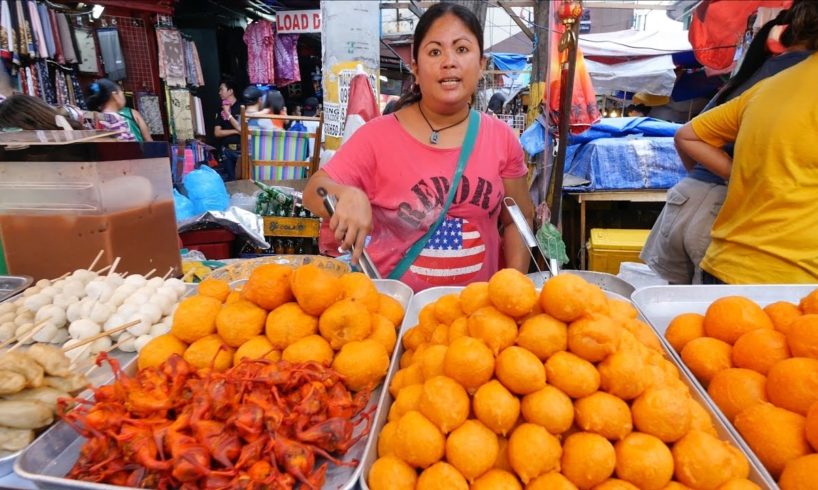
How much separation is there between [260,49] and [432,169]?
871 cm

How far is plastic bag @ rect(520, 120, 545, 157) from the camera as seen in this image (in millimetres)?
4461

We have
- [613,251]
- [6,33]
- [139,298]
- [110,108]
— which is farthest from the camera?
[110,108]

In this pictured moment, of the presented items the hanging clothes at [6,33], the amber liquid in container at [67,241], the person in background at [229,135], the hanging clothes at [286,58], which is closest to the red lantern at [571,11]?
the amber liquid in container at [67,241]

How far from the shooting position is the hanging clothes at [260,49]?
9195 millimetres

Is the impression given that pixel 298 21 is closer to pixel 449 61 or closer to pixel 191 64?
pixel 191 64

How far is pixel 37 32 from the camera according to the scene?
19.6ft

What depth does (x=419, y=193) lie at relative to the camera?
6.77ft

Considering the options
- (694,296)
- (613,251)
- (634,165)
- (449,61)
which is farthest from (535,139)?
(694,296)

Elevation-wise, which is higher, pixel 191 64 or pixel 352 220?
pixel 191 64

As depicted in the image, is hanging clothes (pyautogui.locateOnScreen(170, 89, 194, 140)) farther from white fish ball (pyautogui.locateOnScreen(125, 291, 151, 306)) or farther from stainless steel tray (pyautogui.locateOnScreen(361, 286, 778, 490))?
stainless steel tray (pyautogui.locateOnScreen(361, 286, 778, 490))

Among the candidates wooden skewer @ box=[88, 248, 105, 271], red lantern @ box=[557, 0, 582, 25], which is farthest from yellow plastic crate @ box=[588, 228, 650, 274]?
wooden skewer @ box=[88, 248, 105, 271]

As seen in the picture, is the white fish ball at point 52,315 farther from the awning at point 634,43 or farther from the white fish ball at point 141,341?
the awning at point 634,43

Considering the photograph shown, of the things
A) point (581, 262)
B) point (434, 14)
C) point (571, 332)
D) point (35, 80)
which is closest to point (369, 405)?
point (571, 332)

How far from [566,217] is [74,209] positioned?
5.45 metres
